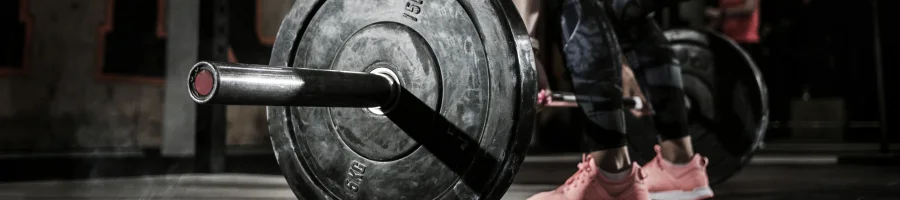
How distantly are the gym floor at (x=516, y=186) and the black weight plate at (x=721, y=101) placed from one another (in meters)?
0.10

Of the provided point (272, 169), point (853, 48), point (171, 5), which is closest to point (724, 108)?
point (272, 169)

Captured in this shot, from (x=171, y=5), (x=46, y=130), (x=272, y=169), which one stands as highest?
(x=171, y=5)

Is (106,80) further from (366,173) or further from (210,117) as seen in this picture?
(366,173)

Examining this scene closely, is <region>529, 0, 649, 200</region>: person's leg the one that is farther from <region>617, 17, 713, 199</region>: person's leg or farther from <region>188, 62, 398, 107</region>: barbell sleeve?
<region>188, 62, 398, 107</region>: barbell sleeve

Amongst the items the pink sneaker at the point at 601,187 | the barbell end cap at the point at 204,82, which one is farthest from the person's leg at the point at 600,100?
the barbell end cap at the point at 204,82

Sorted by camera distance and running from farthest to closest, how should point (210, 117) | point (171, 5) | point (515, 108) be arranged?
point (171, 5), point (210, 117), point (515, 108)

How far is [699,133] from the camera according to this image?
195 cm

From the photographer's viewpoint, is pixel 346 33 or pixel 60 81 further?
pixel 60 81

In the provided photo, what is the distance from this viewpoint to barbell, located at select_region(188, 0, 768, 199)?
0.84m

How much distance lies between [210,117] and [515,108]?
213 cm

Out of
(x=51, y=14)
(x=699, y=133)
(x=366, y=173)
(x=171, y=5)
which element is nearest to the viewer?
(x=366, y=173)

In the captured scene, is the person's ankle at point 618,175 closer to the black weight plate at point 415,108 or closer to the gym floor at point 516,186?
the gym floor at point 516,186

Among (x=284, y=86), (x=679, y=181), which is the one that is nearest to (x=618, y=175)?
(x=679, y=181)

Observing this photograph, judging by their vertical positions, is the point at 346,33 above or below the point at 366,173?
above
